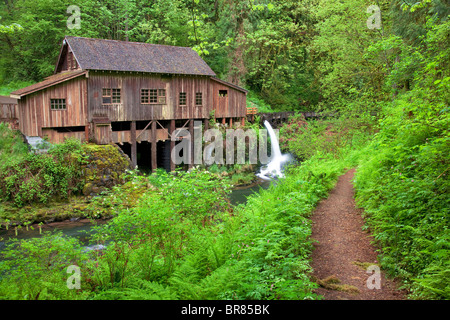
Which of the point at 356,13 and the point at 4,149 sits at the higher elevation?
the point at 356,13

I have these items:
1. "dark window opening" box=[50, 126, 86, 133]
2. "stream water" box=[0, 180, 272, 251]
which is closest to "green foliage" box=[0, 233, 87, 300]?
"stream water" box=[0, 180, 272, 251]

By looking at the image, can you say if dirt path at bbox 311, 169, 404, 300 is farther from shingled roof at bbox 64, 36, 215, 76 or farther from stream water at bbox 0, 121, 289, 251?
shingled roof at bbox 64, 36, 215, 76

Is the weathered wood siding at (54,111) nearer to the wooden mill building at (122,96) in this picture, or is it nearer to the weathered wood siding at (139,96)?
the wooden mill building at (122,96)

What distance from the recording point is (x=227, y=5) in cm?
3303

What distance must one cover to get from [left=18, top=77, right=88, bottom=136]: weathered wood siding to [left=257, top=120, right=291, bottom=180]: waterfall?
13247 millimetres

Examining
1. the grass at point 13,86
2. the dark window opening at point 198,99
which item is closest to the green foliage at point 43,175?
the dark window opening at point 198,99

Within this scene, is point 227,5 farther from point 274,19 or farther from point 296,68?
point 296,68

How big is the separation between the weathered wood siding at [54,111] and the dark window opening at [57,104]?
20cm

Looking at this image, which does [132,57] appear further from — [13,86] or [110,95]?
[13,86]

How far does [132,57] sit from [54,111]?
5923mm

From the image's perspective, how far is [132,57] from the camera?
73.2 feet
